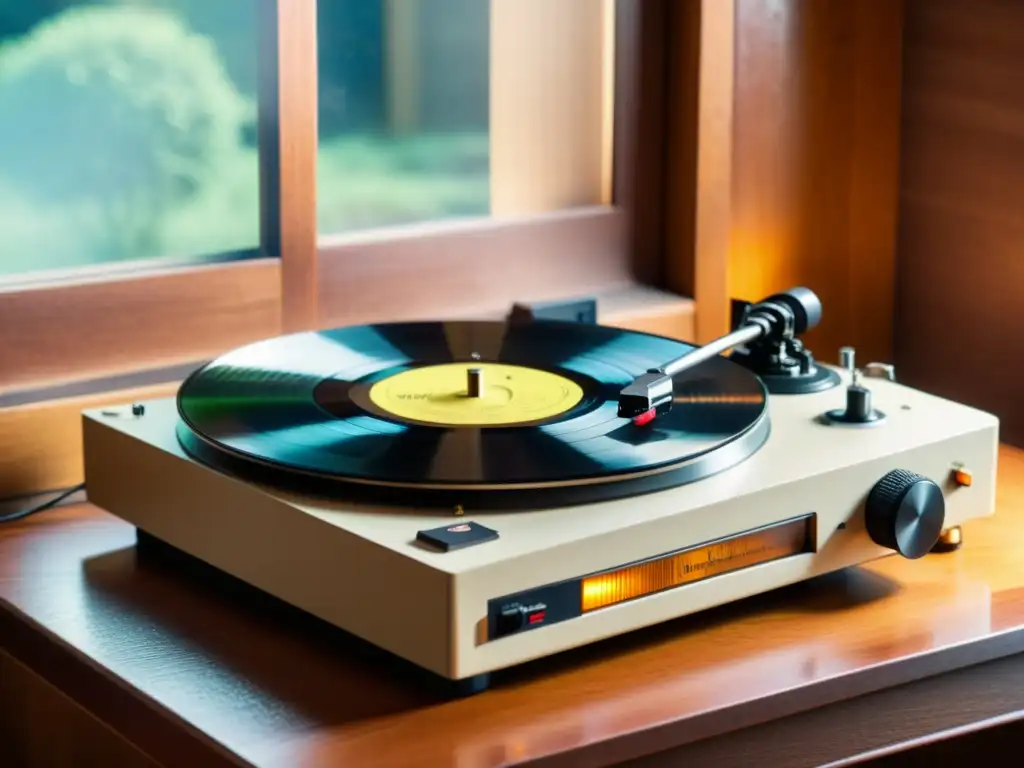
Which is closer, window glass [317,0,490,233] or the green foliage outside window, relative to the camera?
the green foliage outside window

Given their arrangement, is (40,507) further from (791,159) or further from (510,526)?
(791,159)

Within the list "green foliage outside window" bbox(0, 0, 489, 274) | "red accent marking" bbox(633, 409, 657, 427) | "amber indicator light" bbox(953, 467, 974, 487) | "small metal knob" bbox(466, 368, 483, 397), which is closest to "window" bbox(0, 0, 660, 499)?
"green foliage outside window" bbox(0, 0, 489, 274)

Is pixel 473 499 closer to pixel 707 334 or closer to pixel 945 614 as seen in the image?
pixel 945 614

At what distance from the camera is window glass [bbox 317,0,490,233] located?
62.0 inches

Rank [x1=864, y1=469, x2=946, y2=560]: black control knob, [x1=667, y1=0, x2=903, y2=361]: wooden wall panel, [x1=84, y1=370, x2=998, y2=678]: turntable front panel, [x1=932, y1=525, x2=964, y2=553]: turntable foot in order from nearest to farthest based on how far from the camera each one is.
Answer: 1. [x1=84, y1=370, x2=998, y2=678]: turntable front panel
2. [x1=864, y1=469, x2=946, y2=560]: black control knob
3. [x1=932, y1=525, x2=964, y2=553]: turntable foot
4. [x1=667, y1=0, x2=903, y2=361]: wooden wall panel

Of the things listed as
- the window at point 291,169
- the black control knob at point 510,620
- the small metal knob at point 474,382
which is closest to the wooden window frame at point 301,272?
the window at point 291,169

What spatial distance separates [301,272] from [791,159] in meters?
0.59

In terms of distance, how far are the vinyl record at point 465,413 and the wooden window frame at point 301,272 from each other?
19 centimetres

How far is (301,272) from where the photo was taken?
151cm

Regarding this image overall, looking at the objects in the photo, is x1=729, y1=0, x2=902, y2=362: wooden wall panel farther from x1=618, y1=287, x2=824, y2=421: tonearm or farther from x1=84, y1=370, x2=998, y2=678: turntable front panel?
x1=84, y1=370, x2=998, y2=678: turntable front panel

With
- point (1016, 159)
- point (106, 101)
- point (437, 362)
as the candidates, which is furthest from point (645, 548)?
point (1016, 159)

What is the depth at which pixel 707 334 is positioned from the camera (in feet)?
5.66

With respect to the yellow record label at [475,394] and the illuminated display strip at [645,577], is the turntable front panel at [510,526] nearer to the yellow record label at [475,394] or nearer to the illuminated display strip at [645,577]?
the illuminated display strip at [645,577]

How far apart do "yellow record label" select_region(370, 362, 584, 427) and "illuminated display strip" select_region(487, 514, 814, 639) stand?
0.53 feet
